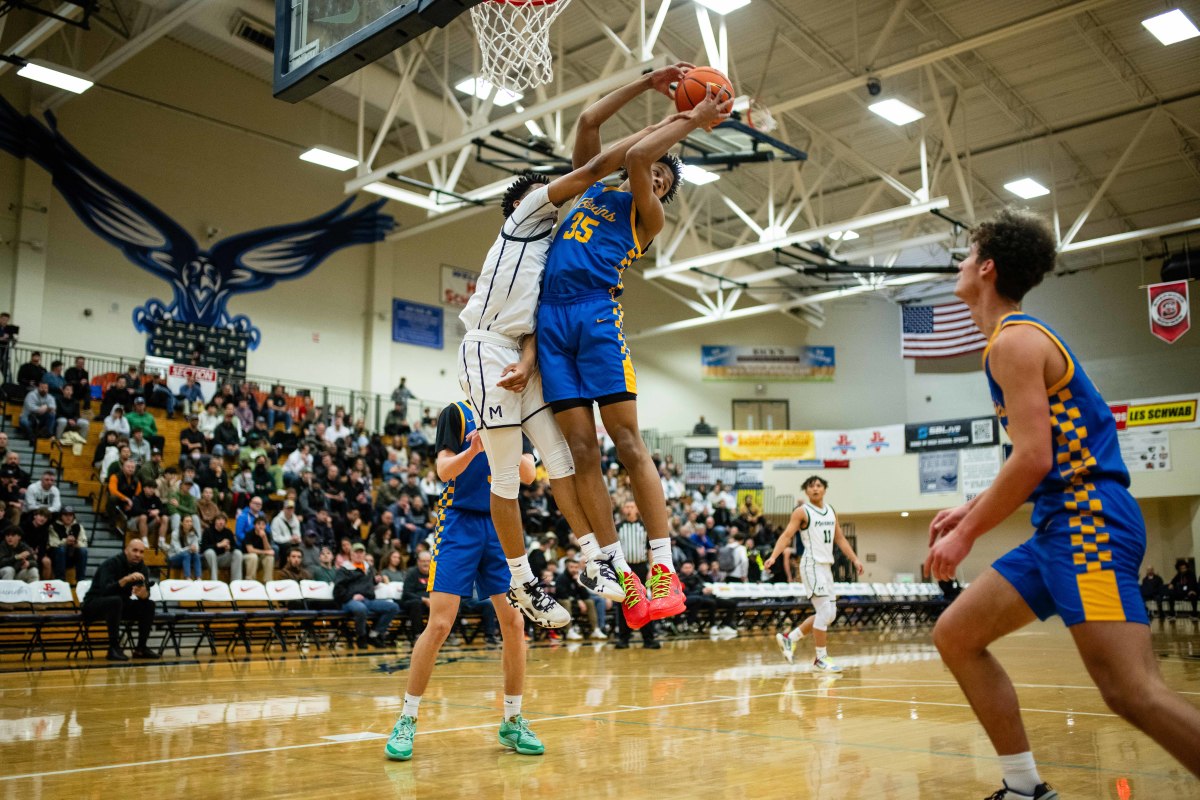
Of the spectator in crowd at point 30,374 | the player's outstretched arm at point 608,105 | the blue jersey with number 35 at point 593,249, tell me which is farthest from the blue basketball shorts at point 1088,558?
the spectator in crowd at point 30,374

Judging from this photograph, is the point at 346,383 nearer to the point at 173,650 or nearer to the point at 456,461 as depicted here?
the point at 173,650

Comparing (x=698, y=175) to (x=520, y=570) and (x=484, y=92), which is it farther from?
(x=520, y=570)

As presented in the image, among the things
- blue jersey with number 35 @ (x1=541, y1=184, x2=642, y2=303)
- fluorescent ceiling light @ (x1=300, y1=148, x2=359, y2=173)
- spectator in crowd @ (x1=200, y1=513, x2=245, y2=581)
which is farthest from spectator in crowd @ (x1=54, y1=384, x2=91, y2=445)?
blue jersey with number 35 @ (x1=541, y1=184, x2=642, y2=303)

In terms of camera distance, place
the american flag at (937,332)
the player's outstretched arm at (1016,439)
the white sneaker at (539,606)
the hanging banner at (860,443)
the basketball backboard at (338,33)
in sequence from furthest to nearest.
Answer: the hanging banner at (860,443)
the american flag at (937,332)
the basketball backboard at (338,33)
the white sneaker at (539,606)
the player's outstretched arm at (1016,439)

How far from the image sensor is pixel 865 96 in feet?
69.6

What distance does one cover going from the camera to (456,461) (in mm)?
5328

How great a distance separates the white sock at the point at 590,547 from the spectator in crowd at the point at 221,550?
35.4ft

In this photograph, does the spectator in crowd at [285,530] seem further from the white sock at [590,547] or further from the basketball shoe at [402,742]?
the white sock at [590,547]

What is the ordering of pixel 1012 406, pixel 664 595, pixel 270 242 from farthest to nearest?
pixel 270 242 < pixel 664 595 < pixel 1012 406

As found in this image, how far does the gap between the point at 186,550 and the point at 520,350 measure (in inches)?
422

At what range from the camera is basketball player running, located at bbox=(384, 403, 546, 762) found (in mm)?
5191

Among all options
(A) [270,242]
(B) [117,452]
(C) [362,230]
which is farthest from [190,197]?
(B) [117,452]

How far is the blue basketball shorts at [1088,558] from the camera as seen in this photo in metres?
2.85

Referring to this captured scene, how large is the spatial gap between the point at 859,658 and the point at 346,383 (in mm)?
15699
